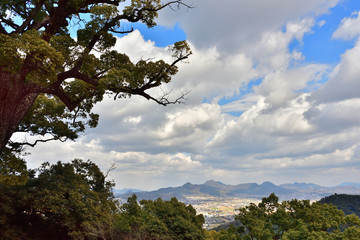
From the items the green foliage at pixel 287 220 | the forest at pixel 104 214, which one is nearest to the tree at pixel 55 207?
the forest at pixel 104 214

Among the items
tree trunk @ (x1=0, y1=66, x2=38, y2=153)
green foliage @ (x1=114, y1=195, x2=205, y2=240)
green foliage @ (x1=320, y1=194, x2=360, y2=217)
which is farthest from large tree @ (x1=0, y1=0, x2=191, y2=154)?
green foliage @ (x1=320, y1=194, x2=360, y2=217)

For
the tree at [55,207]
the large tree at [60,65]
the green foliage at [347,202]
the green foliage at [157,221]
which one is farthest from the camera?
the green foliage at [347,202]

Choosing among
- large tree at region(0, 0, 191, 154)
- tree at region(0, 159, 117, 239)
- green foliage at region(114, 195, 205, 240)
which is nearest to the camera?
large tree at region(0, 0, 191, 154)

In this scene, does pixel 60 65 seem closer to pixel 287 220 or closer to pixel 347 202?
pixel 287 220

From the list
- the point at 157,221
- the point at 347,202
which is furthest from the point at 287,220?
the point at 347,202

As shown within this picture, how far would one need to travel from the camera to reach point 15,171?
458 inches

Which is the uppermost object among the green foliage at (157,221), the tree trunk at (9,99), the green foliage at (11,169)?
the tree trunk at (9,99)

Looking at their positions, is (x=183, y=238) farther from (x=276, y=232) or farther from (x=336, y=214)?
(x=336, y=214)

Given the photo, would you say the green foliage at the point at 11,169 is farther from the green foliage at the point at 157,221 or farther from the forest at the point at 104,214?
the green foliage at the point at 157,221

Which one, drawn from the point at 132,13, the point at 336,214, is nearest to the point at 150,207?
the point at 336,214

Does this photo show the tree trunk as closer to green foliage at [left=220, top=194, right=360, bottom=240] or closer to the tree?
the tree

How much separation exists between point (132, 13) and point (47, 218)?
527 inches

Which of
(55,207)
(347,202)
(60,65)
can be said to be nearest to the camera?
(60,65)

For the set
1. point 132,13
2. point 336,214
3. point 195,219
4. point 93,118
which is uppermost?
point 132,13
